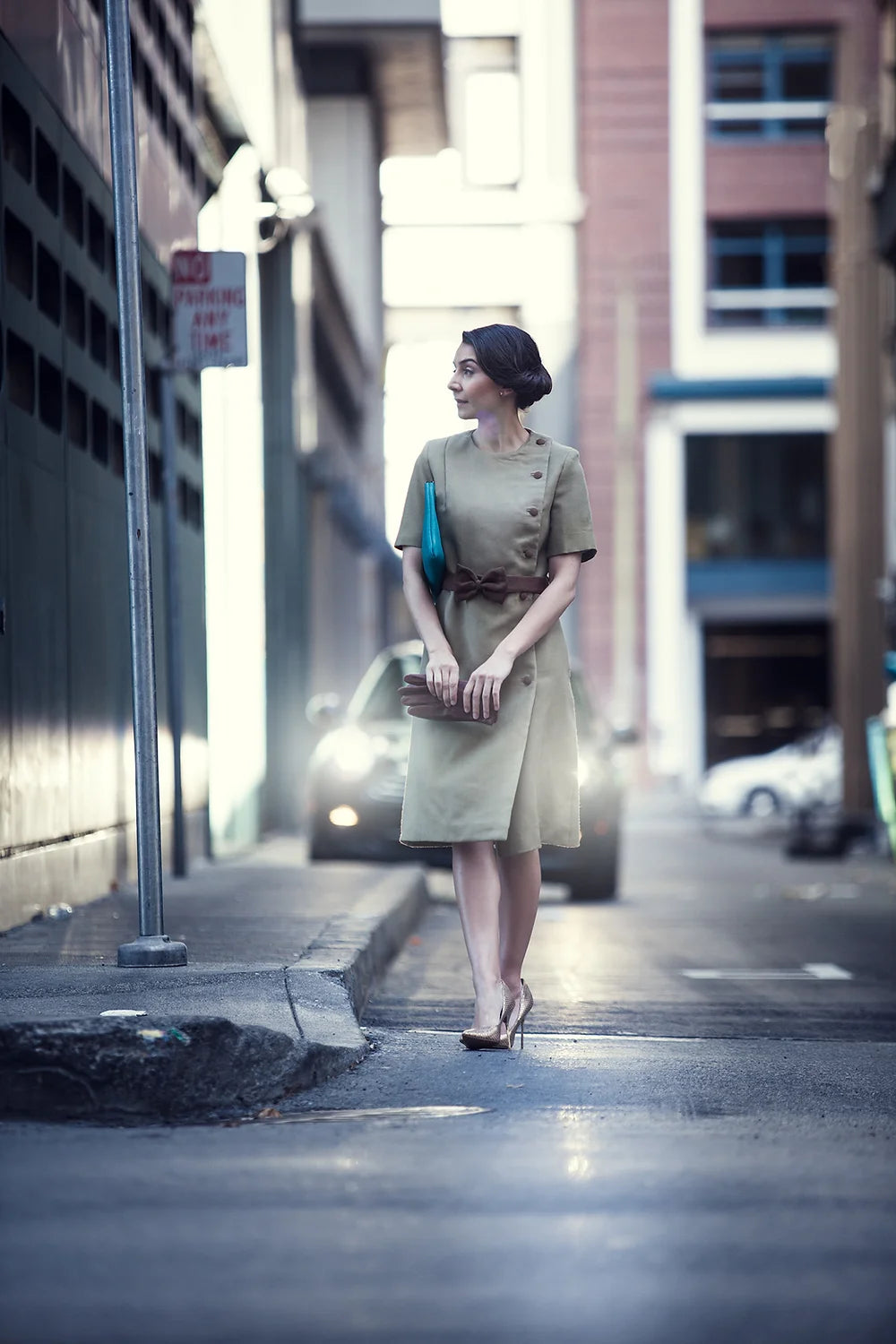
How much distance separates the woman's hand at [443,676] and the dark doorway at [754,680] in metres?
35.8

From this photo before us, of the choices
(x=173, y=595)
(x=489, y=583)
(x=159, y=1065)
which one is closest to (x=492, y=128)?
(x=173, y=595)

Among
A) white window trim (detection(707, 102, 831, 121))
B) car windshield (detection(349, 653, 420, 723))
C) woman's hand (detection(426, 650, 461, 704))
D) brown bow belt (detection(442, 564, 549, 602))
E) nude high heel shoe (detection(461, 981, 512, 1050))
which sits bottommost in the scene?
nude high heel shoe (detection(461, 981, 512, 1050))

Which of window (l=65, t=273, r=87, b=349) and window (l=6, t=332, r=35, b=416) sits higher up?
window (l=65, t=273, r=87, b=349)

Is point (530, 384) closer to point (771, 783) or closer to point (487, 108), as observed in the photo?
point (771, 783)

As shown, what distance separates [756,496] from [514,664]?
116 feet

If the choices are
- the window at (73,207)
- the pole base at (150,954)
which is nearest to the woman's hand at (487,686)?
the pole base at (150,954)

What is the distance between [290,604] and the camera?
1858cm

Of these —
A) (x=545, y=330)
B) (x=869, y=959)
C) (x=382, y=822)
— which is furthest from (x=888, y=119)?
(x=545, y=330)

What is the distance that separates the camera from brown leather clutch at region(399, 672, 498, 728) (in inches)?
207

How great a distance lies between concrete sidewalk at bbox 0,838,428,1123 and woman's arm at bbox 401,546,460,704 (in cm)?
87

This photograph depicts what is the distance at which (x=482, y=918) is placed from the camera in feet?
17.4

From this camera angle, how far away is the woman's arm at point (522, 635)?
521cm

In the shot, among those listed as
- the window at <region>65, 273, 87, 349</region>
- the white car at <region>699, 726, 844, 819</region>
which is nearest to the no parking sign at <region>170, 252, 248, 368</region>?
the window at <region>65, 273, 87, 349</region>

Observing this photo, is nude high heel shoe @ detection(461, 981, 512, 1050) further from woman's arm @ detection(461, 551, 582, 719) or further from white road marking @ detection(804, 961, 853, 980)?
white road marking @ detection(804, 961, 853, 980)
